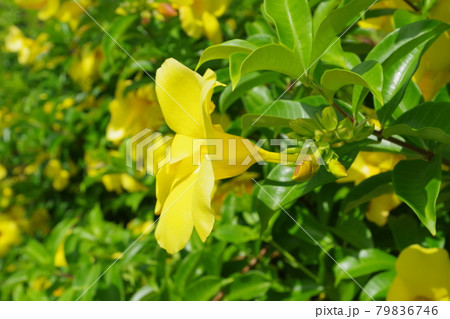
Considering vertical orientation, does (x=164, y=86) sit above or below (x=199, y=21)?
above

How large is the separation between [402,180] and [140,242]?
3.28ft

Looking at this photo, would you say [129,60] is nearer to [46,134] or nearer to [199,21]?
[199,21]

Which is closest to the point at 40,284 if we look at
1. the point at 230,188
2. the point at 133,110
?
the point at 133,110

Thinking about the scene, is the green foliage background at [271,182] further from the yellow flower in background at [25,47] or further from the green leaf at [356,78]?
the yellow flower in background at [25,47]

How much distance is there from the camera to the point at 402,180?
0.81 metres

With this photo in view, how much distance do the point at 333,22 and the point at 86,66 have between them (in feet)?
5.46

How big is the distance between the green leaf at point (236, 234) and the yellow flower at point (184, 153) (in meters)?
0.51

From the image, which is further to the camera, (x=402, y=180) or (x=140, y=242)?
(x=140, y=242)

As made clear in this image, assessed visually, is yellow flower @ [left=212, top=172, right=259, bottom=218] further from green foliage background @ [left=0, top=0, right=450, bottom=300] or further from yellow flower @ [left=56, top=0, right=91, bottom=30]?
yellow flower @ [left=56, top=0, right=91, bottom=30]

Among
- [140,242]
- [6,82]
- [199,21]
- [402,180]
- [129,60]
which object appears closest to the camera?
[402,180]

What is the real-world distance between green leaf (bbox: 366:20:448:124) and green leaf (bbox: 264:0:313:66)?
13cm

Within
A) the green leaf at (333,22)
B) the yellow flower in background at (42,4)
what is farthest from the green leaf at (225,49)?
the yellow flower in background at (42,4)
